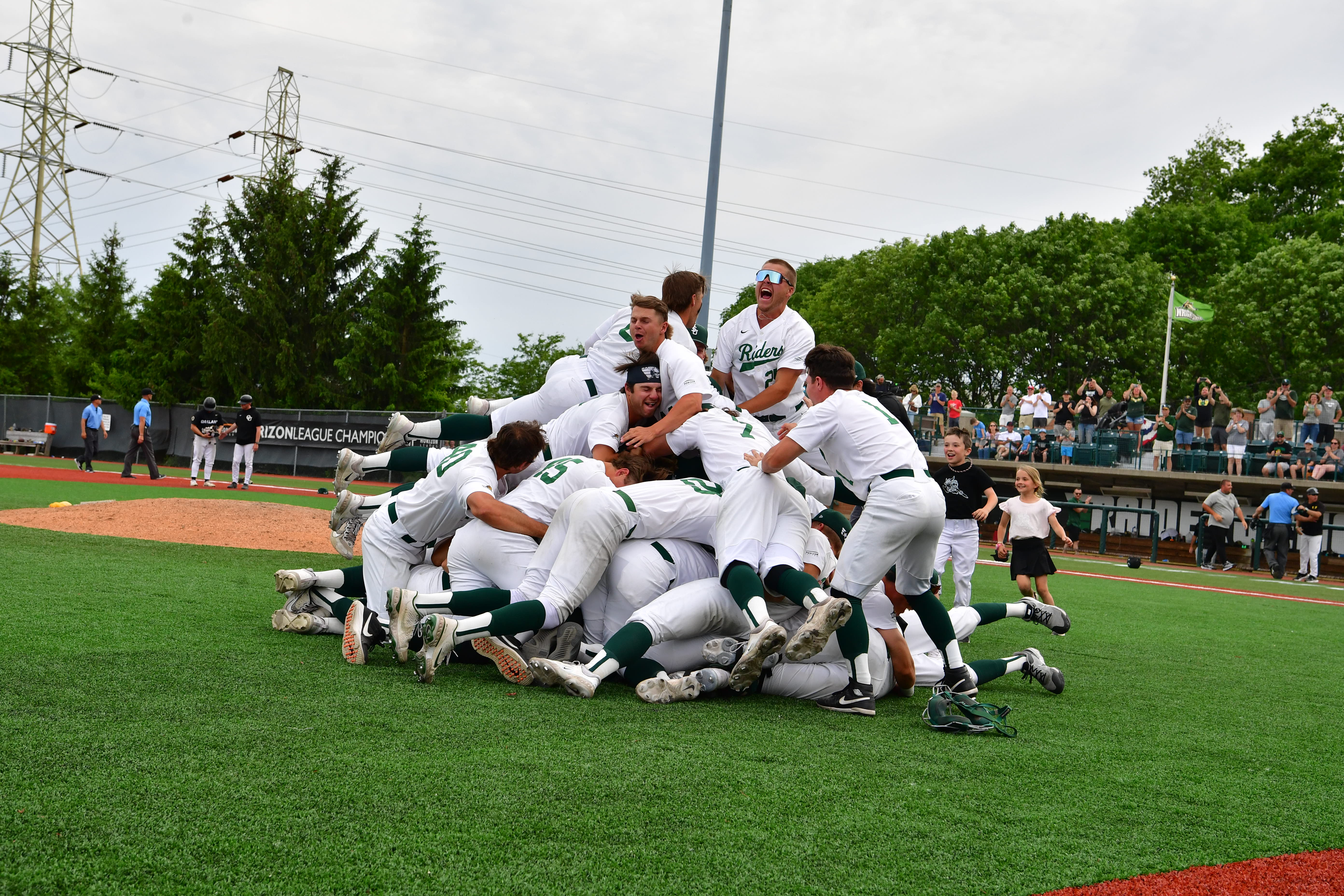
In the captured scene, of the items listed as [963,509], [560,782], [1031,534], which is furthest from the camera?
[1031,534]

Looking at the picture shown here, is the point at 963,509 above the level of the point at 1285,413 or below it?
below

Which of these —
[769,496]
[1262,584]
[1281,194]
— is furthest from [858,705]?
[1281,194]

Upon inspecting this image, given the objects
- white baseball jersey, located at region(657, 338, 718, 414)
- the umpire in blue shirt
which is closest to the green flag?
the umpire in blue shirt

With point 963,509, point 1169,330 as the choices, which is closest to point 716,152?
point 963,509

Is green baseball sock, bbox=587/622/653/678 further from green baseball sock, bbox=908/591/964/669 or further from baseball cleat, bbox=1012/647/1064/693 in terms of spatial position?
baseball cleat, bbox=1012/647/1064/693

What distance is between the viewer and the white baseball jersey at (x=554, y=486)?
240 inches

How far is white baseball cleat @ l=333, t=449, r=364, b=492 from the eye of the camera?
8266mm

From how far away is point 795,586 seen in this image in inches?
212

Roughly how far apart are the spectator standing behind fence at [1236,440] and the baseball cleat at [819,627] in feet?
76.5

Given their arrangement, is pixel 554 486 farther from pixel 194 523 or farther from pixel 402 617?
pixel 194 523

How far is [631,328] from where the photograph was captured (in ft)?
23.1

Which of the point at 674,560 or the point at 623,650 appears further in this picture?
the point at 674,560

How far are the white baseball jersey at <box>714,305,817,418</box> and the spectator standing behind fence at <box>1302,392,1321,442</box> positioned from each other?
21.7 m

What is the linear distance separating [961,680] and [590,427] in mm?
2921
